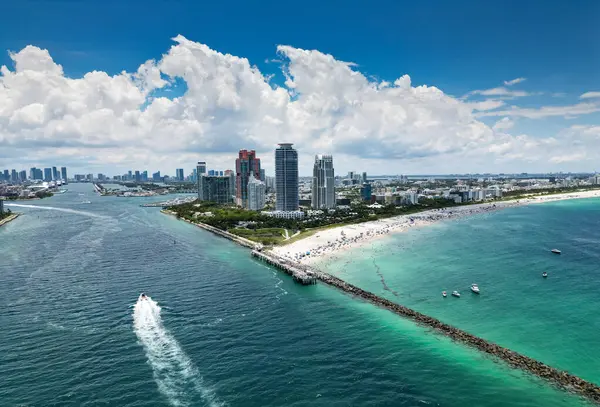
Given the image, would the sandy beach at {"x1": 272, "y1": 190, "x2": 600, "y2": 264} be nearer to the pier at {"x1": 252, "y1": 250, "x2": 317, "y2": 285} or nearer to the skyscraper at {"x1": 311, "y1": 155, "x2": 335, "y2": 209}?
the pier at {"x1": 252, "y1": 250, "x2": 317, "y2": 285}

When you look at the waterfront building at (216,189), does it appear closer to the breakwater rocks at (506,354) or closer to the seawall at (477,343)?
the seawall at (477,343)

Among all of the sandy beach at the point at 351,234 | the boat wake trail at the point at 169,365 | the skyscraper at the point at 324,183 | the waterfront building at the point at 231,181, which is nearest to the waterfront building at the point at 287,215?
the sandy beach at the point at 351,234

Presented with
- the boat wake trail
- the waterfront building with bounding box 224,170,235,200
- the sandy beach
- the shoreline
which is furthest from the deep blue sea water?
the waterfront building with bounding box 224,170,235,200

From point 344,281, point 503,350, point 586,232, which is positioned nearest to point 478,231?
point 586,232

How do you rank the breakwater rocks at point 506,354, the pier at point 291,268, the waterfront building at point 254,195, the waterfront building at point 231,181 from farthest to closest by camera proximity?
the waterfront building at point 231,181 → the waterfront building at point 254,195 → the pier at point 291,268 → the breakwater rocks at point 506,354

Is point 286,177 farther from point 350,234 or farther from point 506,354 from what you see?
point 506,354

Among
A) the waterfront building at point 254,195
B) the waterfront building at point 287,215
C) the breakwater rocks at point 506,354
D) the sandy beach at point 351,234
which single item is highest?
the waterfront building at point 254,195

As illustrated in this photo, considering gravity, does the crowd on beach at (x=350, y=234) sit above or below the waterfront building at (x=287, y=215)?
below

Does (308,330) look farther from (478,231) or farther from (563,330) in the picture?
(478,231)
